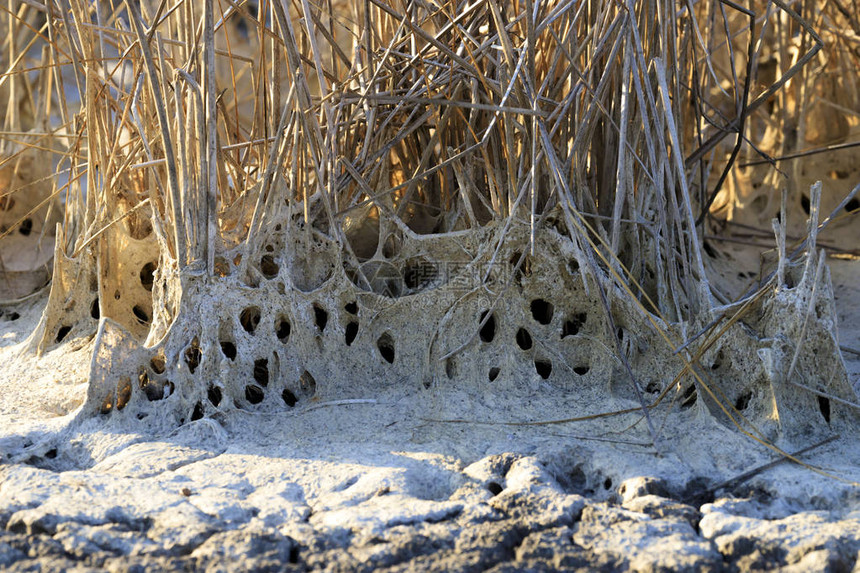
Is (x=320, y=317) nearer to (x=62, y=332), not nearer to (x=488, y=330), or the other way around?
(x=488, y=330)

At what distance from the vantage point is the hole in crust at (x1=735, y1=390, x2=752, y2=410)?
1.93 m

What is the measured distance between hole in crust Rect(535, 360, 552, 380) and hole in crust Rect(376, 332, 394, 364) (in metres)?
0.31

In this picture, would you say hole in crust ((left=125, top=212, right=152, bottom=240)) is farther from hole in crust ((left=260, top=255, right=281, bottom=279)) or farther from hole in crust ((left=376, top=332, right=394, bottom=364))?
hole in crust ((left=376, top=332, right=394, bottom=364))

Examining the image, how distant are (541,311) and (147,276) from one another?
36.3 inches

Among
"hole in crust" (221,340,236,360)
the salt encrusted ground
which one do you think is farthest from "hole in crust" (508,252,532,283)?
"hole in crust" (221,340,236,360)

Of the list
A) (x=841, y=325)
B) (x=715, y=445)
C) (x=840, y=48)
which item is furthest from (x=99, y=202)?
(x=840, y=48)

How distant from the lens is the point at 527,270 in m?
2.11

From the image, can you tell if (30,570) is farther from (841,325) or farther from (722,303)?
(841,325)

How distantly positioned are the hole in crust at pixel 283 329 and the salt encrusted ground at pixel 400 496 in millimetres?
192

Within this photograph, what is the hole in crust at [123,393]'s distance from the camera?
6.39 feet

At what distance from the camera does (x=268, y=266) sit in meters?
2.13

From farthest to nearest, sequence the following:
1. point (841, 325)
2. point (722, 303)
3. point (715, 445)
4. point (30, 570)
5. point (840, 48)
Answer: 1. point (840, 48)
2. point (841, 325)
3. point (722, 303)
4. point (715, 445)
5. point (30, 570)

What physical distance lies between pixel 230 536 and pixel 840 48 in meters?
2.54

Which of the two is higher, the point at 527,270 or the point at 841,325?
the point at 527,270
